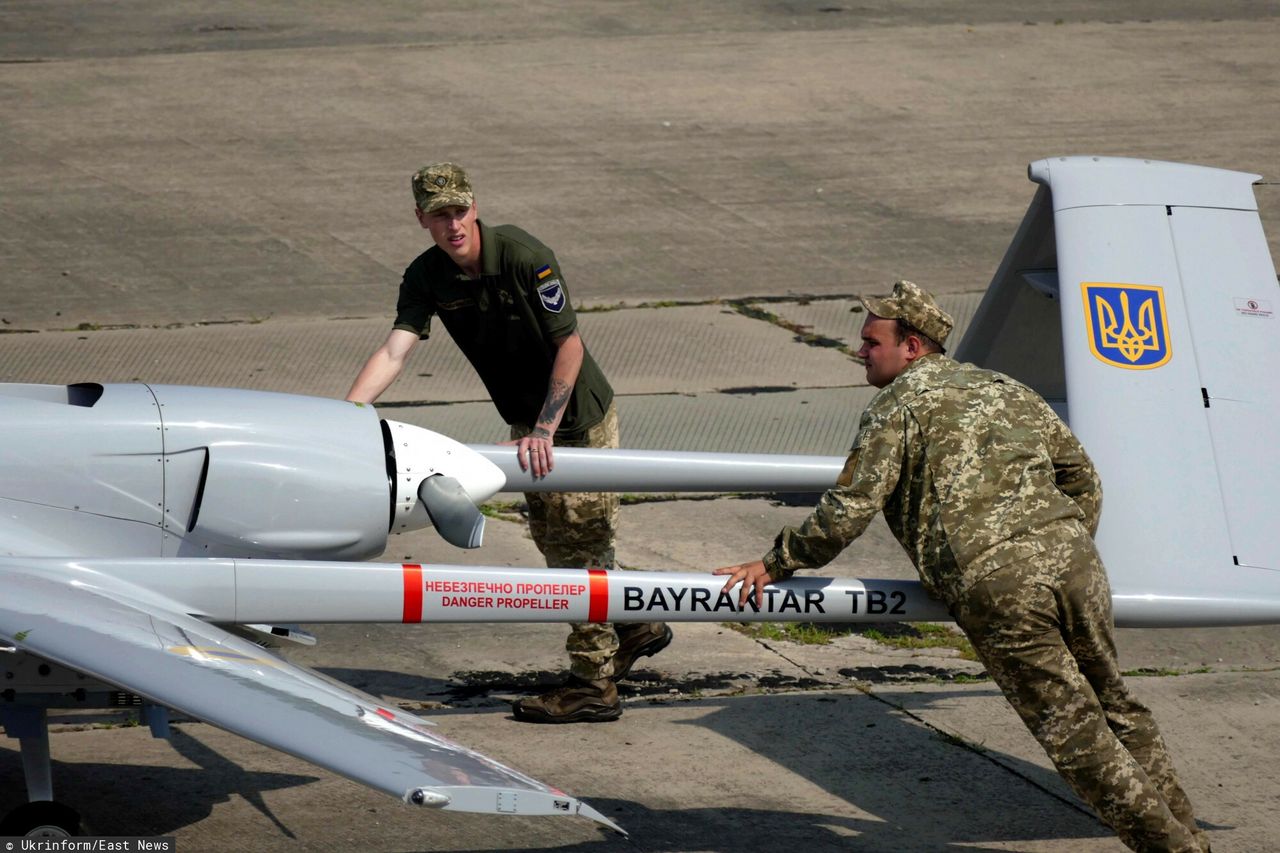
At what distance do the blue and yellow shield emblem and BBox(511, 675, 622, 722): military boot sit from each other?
2.28 m

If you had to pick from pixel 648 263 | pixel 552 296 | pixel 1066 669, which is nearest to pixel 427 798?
pixel 1066 669

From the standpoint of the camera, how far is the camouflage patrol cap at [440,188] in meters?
5.80

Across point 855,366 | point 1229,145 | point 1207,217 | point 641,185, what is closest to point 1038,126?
point 1229,145

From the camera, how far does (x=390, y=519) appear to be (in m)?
5.48

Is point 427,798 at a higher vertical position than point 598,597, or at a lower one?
lower

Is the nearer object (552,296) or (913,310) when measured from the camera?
(913,310)

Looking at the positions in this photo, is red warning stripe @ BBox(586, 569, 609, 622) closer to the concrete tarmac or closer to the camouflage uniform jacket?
the camouflage uniform jacket

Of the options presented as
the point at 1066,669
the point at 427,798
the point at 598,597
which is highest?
the point at 598,597

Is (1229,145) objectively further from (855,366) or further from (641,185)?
(855,366)

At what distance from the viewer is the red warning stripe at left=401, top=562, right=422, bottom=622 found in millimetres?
5051

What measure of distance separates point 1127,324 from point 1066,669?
188 centimetres

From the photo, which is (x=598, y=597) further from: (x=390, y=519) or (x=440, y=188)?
(x=440, y=188)

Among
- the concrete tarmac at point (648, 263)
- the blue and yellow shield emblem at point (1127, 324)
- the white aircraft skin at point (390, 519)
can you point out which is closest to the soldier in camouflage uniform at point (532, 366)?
the concrete tarmac at point (648, 263)

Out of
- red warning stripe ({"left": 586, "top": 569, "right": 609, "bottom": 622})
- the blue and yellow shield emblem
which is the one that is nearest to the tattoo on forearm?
red warning stripe ({"left": 586, "top": 569, "right": 609, "bottom": 622})
